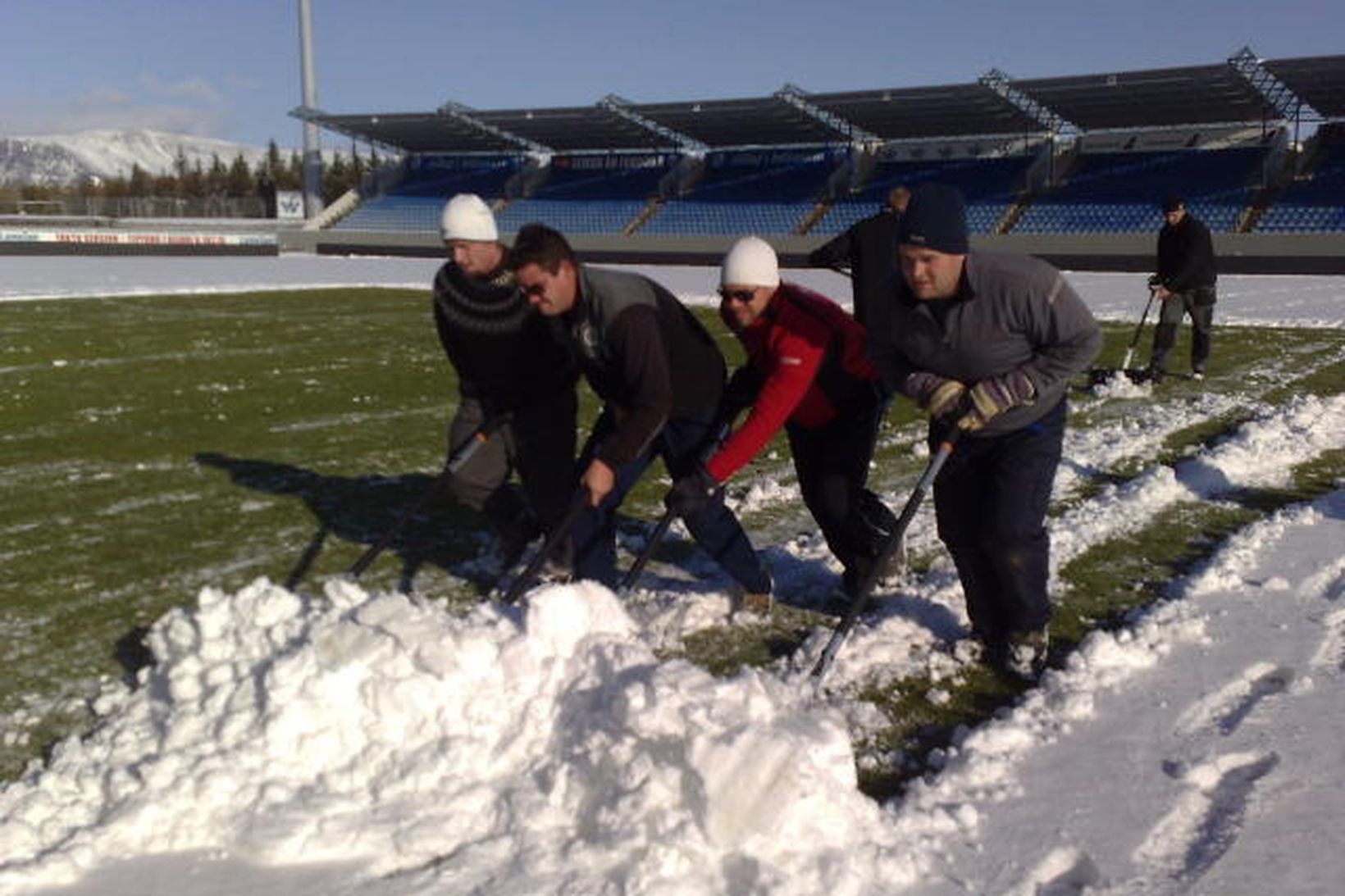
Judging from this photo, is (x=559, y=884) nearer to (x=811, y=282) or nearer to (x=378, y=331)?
(x=378, y=331)

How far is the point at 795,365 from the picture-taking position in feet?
13.6

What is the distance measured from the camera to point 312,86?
4938 centimetres

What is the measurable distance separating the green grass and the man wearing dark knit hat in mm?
379

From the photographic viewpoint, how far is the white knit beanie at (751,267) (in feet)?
13.4

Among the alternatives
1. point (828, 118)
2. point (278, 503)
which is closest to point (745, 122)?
point (828, 118)

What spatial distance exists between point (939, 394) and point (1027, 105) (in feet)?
120

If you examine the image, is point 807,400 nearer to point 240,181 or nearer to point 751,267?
point 751,267

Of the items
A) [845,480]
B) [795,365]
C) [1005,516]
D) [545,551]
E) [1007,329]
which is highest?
[1007,329]

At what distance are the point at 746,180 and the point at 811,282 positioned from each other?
18435mm

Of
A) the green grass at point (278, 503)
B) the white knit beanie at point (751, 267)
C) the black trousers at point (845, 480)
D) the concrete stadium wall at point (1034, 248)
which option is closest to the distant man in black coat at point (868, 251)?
the green grass at point (278, 503)

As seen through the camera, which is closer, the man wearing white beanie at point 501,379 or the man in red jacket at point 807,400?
the man in red jacket at point 807,400

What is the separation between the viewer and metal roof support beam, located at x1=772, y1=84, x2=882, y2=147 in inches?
1550

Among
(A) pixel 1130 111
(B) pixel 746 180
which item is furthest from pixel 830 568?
(B) pixel 746 180

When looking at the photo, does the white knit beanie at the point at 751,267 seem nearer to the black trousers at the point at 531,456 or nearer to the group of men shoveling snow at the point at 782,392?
the group of men shoveling snow at the point at 782,392
